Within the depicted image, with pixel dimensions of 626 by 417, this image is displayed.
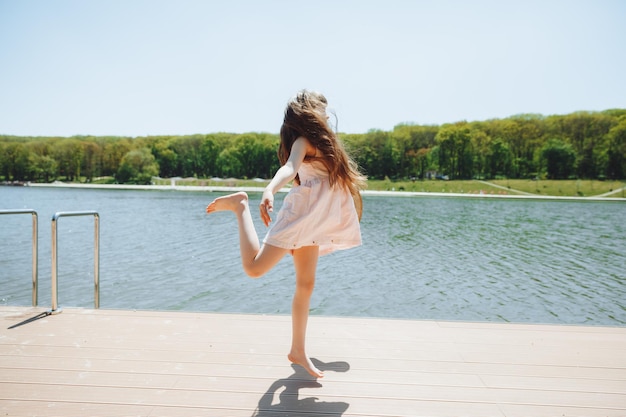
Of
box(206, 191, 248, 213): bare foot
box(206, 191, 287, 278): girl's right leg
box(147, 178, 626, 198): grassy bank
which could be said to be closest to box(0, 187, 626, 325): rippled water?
box(206, 191, 248, 213): bare foot

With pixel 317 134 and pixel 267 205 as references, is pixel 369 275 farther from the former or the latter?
pixel 267 205

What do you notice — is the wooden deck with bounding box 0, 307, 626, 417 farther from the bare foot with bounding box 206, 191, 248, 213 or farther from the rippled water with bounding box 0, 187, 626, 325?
the rippled water with bounding box 0, 187, 626, 325

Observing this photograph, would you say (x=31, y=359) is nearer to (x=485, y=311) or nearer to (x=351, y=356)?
(x=351, y=356)

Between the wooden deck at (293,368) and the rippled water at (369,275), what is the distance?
7.56 feet

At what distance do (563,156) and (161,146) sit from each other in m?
72.4

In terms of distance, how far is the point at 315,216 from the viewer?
2477mm

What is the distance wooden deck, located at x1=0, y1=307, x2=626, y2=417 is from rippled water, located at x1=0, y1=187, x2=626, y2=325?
231 cm

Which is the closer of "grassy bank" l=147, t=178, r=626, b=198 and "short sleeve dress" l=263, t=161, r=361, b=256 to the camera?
"short sleeve dress" l=263, t=161, r=361, b=256

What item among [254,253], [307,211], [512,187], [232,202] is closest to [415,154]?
[512,187]

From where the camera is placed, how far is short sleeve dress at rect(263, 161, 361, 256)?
7.98 ft

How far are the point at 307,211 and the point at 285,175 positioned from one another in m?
0.30

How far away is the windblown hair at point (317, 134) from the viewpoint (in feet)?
8.23

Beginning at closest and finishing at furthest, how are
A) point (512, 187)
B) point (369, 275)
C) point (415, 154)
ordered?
point (369, 275), point (512, 187), point (415, 154)

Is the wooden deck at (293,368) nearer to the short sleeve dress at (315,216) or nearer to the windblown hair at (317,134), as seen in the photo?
the short sleeve dress at (315,216)
